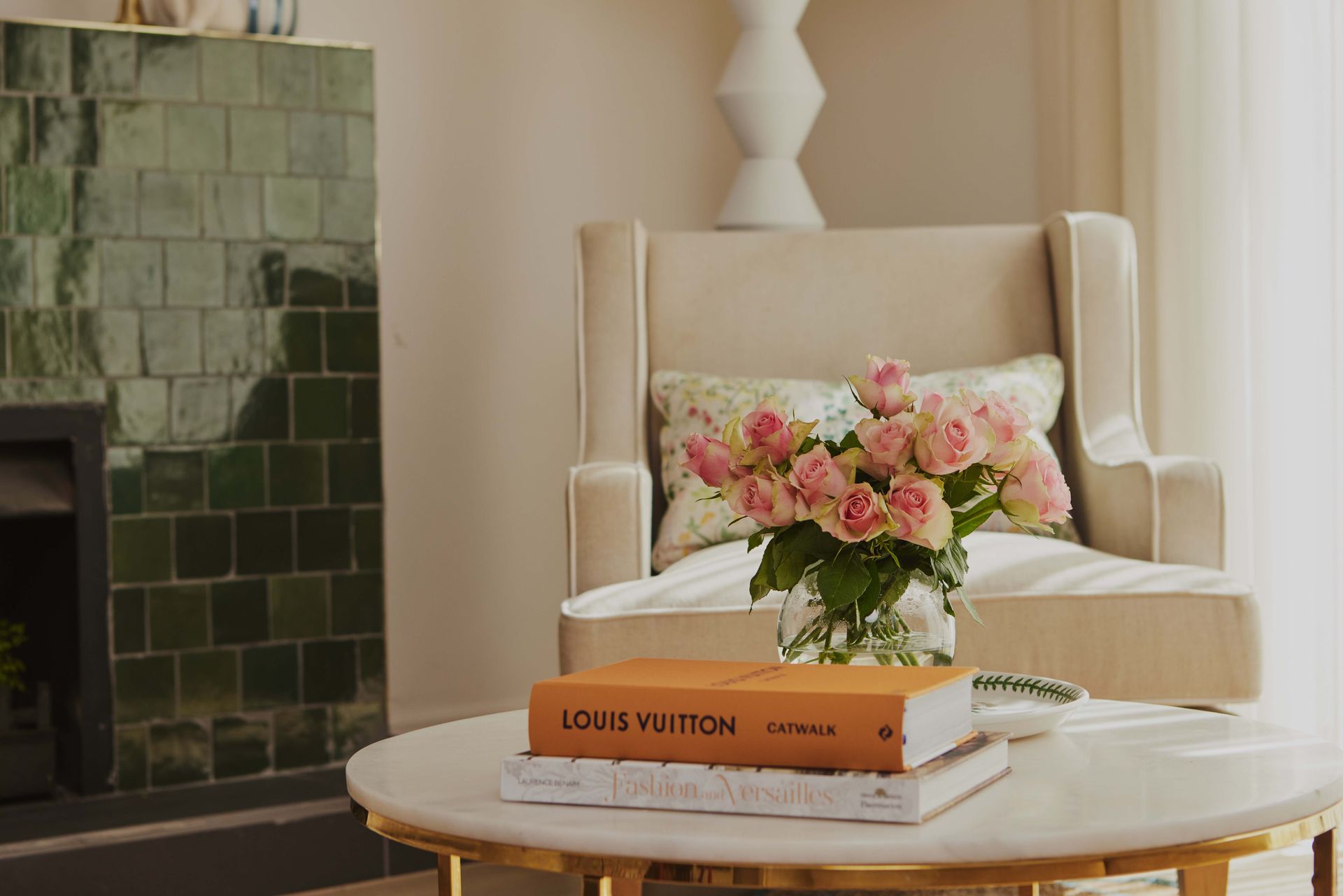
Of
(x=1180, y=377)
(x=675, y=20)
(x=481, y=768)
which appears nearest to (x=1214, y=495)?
(x=1180, y=377)

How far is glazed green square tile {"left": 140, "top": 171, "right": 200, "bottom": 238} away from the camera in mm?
2273

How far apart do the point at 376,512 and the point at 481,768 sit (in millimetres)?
1560

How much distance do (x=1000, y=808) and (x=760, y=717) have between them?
16cm

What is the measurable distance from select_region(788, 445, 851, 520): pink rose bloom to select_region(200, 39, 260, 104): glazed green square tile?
65.3 inches

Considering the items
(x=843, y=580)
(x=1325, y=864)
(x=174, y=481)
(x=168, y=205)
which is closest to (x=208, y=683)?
(x=174, y=481)

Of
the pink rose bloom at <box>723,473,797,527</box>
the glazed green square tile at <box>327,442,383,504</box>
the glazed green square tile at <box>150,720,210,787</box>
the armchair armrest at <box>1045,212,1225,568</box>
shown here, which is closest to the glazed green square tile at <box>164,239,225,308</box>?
the glazed green square tile at <box>327,442,383,504</box>

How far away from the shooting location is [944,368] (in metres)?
2.41

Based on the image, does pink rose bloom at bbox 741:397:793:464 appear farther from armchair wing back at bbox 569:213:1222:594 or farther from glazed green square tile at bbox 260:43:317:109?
glazed green square tile at bbox 260:43:317:109

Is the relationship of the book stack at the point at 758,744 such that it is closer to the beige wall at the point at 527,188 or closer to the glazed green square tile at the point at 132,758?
the glazed green square tile at the point at 132,758

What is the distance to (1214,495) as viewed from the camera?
6.19ft

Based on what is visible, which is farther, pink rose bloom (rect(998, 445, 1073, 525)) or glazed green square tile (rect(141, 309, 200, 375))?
glazed green square tile (rect(141, 309, 200, 375))

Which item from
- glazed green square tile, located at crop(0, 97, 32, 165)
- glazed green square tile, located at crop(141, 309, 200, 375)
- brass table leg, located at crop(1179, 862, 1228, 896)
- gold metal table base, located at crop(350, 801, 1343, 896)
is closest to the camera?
gold metal table base, located at crop(350, 801, 1343, 896)

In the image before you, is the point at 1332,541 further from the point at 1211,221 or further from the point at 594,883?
the point at 594,883

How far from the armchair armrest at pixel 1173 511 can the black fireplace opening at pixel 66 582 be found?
5.18 feet
